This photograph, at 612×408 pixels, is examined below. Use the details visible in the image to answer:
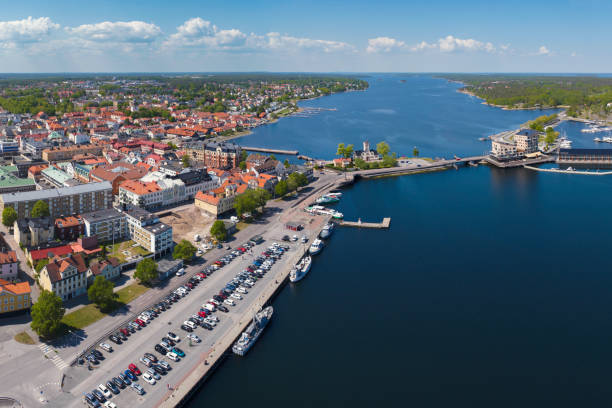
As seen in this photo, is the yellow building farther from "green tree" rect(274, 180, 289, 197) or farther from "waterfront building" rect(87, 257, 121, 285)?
"green tree" rect(274, 180, 289, 197)

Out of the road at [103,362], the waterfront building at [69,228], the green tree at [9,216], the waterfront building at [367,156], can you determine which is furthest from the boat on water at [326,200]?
the green tree at [9,216]

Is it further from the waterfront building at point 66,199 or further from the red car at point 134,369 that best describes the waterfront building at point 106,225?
the red car at point 134,369

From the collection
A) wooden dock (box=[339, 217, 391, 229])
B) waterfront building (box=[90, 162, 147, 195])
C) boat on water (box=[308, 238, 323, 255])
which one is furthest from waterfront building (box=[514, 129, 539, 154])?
waterfront building (box=[90, 162, 147, 195])

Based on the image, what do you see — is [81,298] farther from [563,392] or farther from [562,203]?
[562,203]

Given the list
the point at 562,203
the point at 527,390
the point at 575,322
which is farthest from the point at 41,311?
the point at 562,203

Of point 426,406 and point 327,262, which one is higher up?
point 327,262

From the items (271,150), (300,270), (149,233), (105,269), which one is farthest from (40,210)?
(271,150)

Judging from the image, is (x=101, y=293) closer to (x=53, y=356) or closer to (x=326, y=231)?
(x=53, y=356)
